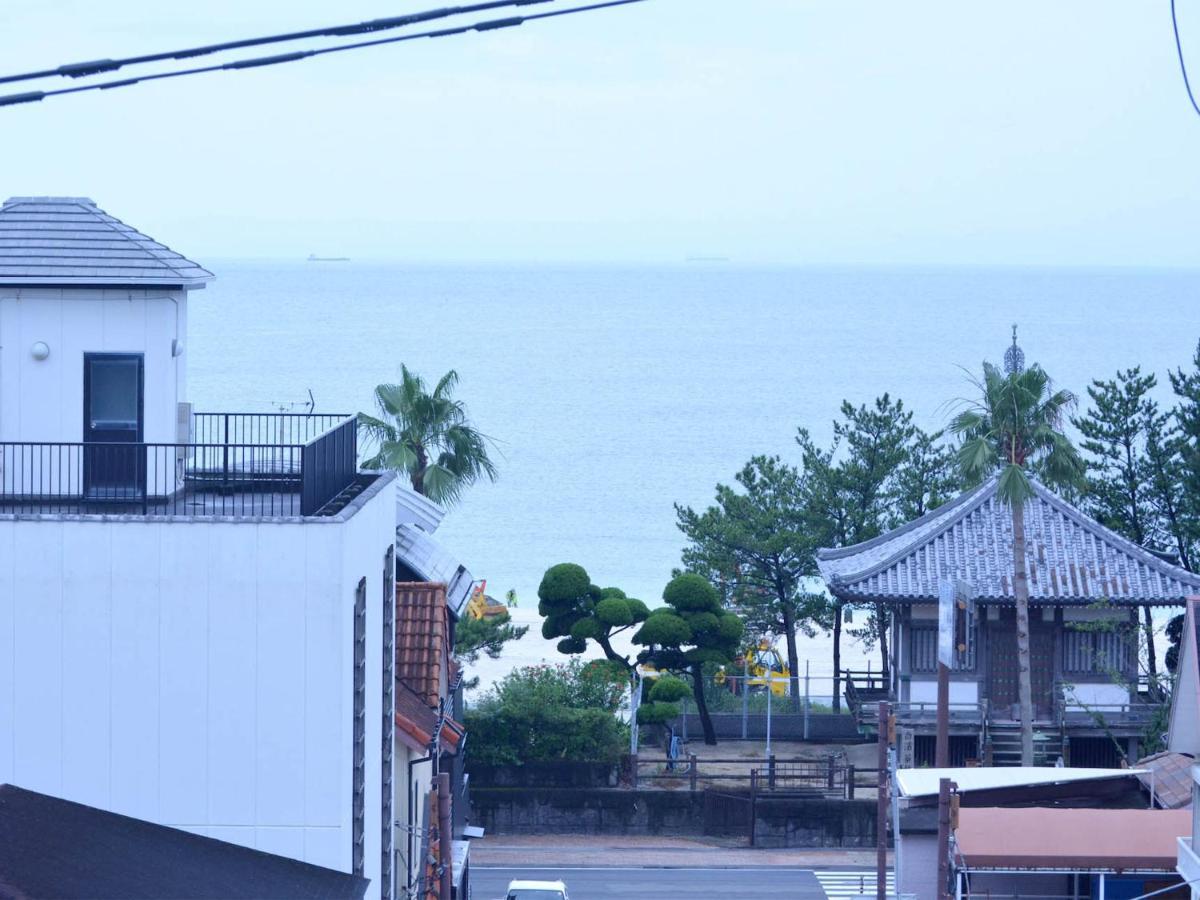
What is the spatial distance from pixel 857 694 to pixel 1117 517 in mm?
7908

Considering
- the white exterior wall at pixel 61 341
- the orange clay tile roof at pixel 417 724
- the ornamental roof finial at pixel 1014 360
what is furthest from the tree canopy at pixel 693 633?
the white exterior wall at pixel 61 341

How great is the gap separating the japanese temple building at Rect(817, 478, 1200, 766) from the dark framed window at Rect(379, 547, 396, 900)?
1731 cm

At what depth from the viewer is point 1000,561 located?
34.8 metres

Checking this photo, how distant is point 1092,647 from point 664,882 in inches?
452

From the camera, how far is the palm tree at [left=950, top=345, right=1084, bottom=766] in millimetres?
29297

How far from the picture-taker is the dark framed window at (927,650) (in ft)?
112

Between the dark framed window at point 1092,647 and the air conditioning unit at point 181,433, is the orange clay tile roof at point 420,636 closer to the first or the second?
the air conditioning unit at point 181,433

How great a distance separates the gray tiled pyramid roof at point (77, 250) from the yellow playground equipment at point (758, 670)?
2279cm

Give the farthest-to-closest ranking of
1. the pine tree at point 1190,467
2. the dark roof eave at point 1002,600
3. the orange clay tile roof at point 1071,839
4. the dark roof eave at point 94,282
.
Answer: the pine tree at point 1190,467 < the dark roof eave at point 1002,600 < the orange clay tile roof at point 1071,839 < the dark roof eave at point 94,282

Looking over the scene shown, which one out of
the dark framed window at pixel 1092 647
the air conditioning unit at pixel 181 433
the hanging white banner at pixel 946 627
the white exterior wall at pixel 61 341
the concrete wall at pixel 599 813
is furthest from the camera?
the dark framed window at pixel 1092 647

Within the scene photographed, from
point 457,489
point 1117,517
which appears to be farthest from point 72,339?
point 1117,517

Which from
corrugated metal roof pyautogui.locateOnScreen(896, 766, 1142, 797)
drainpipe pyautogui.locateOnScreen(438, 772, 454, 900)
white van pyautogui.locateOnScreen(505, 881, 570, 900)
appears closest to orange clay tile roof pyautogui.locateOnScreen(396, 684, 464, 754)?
drainpipe pyautogui.locateOnScreen(438, 772, 454, 900)

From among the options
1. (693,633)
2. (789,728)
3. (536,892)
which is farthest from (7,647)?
(789,728)

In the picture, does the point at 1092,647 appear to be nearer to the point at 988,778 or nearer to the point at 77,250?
the point at 988,778
